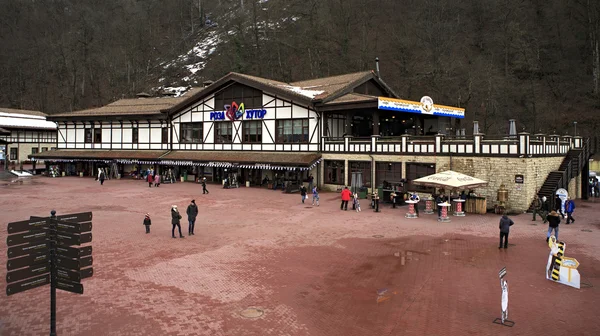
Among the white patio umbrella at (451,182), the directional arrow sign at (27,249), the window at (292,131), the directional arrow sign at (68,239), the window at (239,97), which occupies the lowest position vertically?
the directional arrow sign at (27,249)

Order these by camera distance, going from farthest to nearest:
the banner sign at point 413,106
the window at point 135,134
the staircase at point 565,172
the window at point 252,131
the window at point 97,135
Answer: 1. the window at point 97,135
2. the window at point 135,134
3. the window at point 252,131
4. the banner sign at point 413,106
5. the staircase at point 565,172

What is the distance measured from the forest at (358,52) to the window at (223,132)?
24466 millimetres

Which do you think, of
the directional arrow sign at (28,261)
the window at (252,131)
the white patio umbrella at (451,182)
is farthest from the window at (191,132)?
the directional arrow sign at (28,261)

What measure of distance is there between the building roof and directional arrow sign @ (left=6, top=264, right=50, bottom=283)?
61.4m

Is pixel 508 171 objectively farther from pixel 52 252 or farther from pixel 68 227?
pixel 52 252

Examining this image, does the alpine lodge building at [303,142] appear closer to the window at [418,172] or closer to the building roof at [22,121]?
the window at [418,172]

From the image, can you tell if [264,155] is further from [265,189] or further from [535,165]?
[535,165]

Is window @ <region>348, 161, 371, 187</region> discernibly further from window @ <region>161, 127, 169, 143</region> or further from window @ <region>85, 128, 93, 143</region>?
window @ <region>85, 128, 93, 143</region>

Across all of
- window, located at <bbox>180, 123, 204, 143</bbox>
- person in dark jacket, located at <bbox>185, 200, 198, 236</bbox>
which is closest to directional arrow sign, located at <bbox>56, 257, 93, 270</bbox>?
person in dark jacket, located at <bbox>185, 200, 198, 236</bbox>

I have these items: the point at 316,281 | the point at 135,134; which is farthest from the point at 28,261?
the point at 135,134

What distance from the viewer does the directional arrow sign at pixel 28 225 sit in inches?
257

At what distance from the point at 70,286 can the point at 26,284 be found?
0.65 meters

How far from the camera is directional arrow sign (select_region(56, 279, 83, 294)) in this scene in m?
6.95

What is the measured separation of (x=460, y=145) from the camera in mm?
24828
